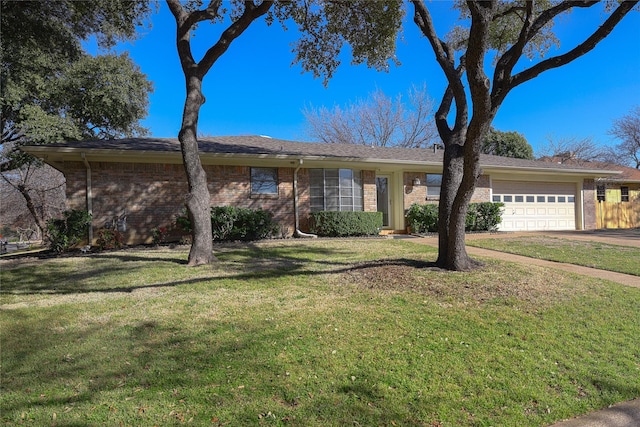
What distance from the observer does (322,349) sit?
3.52m

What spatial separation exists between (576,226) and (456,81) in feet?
49.1

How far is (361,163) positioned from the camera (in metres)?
13.4

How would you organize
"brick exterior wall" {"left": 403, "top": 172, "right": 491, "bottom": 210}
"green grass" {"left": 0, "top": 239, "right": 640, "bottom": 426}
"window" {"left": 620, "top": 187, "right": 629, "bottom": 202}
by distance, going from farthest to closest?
"window" {"left": 620, "top": 187, "right": 629, "bottom": 202} → "brick exterior wall" {"left": 403, "top": 172, "right": 491, "bottom": 210} → "green grass" {"left": 0, "top": 239, "right": 640, "bottom": 426}

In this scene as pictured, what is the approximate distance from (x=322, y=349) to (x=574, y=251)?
28.1 feet

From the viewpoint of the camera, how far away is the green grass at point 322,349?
2686mm

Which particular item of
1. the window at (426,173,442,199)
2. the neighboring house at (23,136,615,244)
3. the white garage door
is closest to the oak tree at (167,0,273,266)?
the neighboring house at (23,136,615,244)

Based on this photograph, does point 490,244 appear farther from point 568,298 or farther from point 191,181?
point 191,181

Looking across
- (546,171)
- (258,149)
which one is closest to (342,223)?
(258,149)

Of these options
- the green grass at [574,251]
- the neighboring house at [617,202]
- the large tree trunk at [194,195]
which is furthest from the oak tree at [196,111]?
the neighboring house at [617,202]

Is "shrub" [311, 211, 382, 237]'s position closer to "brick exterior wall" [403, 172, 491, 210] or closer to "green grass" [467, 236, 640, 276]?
"brick exterior wall" [403, 172, 491, 210]

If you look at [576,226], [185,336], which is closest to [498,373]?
[185,336]

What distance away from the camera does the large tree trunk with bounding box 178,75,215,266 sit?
7.73 meters

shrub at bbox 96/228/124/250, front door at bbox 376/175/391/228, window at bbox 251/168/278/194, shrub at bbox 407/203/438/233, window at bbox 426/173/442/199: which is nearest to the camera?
shrub at bbox 96/228/124/250

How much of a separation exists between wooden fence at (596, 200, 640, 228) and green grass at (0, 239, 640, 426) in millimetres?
15992
